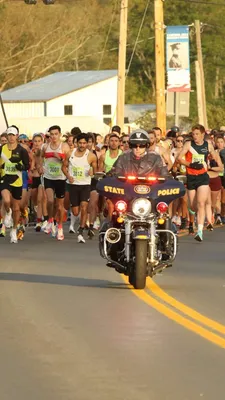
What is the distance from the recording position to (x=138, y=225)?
1431 cm

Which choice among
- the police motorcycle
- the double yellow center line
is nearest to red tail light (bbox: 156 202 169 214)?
the police motorcycle

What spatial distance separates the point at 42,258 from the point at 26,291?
14.7 feet

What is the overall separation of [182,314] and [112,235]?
2194 millimetres

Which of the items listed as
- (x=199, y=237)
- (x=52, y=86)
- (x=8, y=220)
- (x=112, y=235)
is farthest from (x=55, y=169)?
(x=52, y=86)

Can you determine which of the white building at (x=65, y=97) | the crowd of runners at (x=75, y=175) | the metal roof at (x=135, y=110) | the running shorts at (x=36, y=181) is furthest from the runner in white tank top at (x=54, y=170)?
the metal roof at (x=135, y=110)

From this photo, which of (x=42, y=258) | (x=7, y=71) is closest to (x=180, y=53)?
(x=42, y=258)

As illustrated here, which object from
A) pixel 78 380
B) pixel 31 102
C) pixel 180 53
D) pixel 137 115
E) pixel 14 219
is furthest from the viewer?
pixel 137 115

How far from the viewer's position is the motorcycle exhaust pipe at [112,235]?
47.2ft

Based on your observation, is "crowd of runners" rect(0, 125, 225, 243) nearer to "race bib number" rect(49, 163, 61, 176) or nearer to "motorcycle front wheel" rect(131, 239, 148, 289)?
"race bib number" rect(49, 163, 61, 176)

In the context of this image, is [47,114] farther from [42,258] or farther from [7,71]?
[42,258]

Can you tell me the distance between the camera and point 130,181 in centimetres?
1453

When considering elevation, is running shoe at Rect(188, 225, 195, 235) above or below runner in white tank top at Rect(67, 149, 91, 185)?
below

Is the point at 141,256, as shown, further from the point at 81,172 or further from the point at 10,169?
the point at 81,172

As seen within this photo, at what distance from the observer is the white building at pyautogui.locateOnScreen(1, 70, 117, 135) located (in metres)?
90.9
